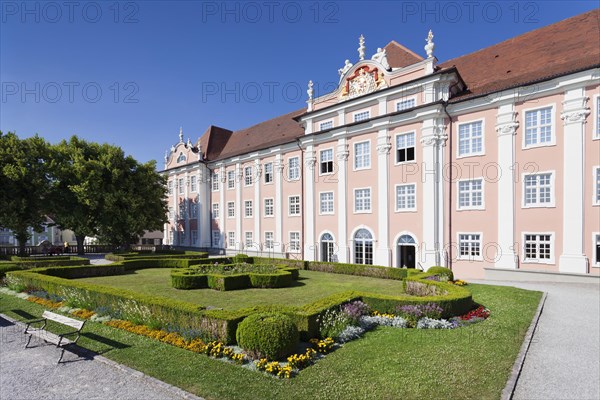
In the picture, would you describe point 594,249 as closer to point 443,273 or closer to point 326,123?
point 443,273

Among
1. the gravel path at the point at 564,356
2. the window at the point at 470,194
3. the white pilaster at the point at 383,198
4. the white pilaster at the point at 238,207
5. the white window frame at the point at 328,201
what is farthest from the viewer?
the white pilaster at the point at 238,207

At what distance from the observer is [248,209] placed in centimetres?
3778

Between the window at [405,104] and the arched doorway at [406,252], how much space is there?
979 cm

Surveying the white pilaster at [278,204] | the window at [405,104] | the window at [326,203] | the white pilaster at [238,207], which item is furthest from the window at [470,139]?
the white pilaster at [238,207]

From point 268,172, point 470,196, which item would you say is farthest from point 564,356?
point 268,172

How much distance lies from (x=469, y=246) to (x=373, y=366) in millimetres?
17880

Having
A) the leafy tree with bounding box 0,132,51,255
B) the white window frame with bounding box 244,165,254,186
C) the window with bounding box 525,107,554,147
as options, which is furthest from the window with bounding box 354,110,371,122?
the leafy tree with bounding box 0,132,51,255

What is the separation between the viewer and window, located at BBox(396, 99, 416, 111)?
80.4ft

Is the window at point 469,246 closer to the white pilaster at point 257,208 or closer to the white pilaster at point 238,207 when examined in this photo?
the white pilaster at point 257,208

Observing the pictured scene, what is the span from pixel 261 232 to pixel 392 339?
2785 cm

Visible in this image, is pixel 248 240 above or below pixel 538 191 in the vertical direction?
below

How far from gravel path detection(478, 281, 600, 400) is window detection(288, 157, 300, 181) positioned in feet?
75.1

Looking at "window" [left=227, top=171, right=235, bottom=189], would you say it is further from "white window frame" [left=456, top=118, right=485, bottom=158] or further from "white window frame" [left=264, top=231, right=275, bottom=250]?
"white window frame" [left=456, top=118, right=485, bottom=158]

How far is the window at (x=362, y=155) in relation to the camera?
26766 millimetres
